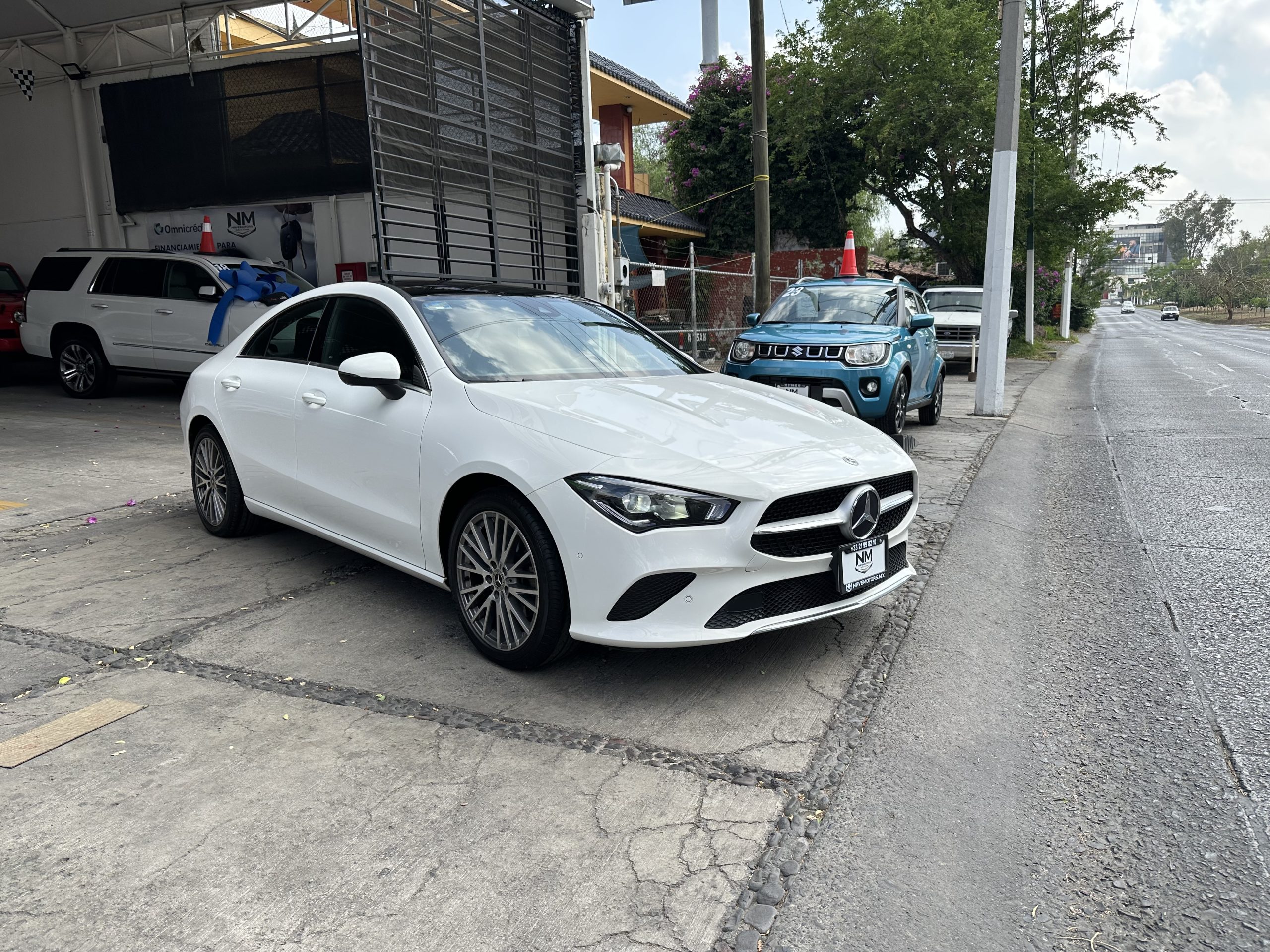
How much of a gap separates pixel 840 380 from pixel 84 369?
1005 centimetres

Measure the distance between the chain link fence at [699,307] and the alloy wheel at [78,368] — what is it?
Answer: 8.31 meters

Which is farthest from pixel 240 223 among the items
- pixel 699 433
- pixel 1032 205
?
pixel 1032 205

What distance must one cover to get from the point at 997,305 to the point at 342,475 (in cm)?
1013

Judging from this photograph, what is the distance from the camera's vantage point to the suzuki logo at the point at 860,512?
3.69 meters

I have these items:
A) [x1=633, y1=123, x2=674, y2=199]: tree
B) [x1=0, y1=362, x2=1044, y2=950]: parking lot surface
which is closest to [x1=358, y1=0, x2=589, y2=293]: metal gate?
[x1=0, y1=362, x2=1044, y2=950]: parking lot surface

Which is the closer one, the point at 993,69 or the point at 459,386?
the point at 459,386

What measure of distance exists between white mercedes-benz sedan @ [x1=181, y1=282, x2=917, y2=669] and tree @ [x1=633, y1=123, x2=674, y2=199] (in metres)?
51.2

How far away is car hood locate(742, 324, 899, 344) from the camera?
9164mm

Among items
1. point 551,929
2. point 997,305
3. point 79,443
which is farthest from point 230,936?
point 997,305

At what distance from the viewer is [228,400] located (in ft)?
17.7

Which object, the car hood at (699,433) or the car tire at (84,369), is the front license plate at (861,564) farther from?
the car tire at (84,369)

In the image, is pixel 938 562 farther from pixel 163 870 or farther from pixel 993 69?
pixel 993 69

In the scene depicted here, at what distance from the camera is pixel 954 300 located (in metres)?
21.0

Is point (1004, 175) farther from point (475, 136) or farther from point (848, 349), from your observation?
point (475, 136)
